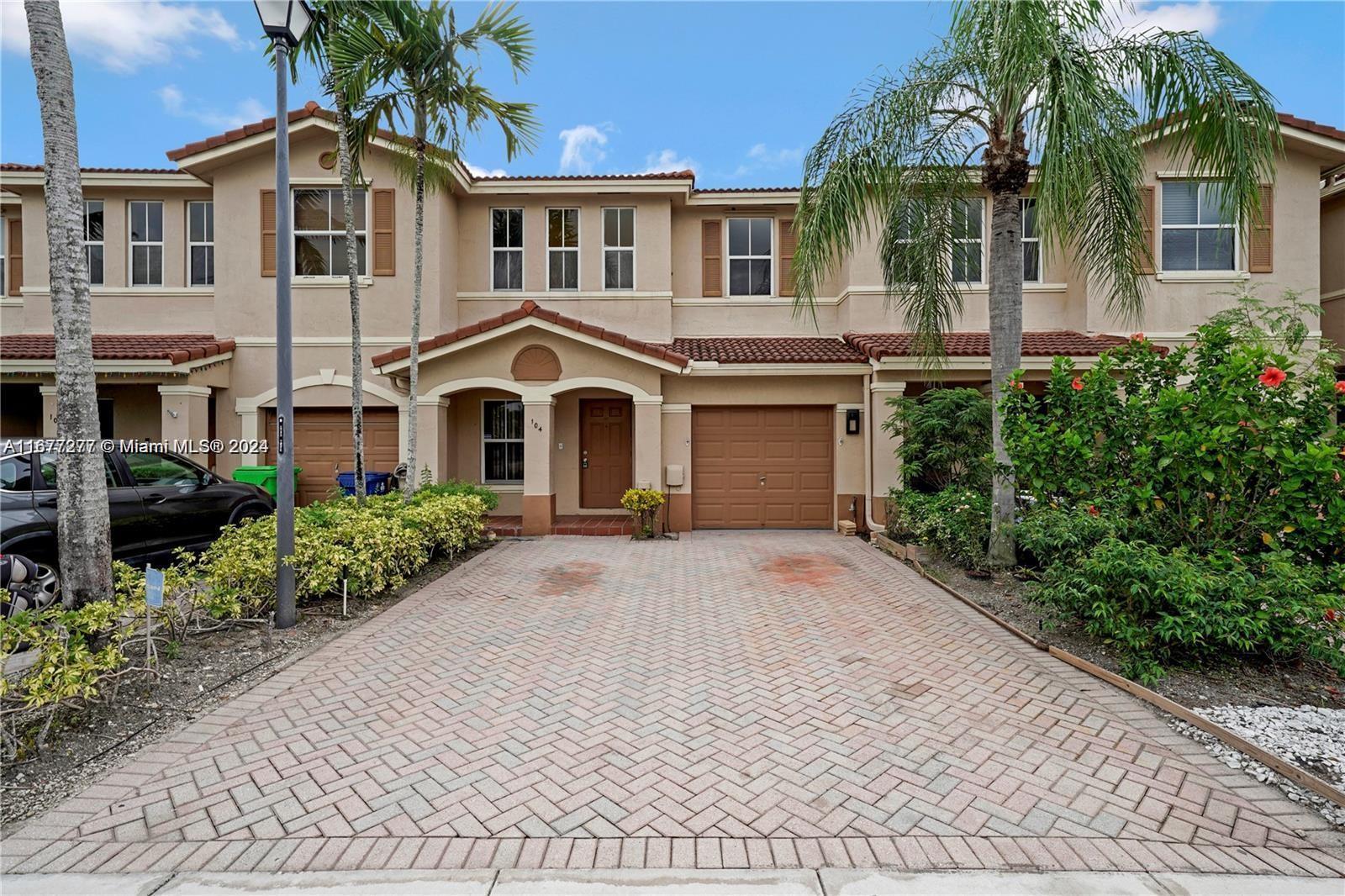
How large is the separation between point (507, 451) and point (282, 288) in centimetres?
778

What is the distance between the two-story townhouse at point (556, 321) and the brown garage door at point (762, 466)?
40 millimetres

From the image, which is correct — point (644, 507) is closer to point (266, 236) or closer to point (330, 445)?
point (330, 445)

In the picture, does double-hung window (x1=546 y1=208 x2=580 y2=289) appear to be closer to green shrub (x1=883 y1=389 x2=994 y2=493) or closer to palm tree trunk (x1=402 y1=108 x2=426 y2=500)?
palm tree trunk (x1=402 y1=108 x2=426 y2=500)

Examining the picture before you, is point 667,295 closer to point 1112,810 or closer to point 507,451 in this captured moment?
point 507,451

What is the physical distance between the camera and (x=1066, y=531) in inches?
231

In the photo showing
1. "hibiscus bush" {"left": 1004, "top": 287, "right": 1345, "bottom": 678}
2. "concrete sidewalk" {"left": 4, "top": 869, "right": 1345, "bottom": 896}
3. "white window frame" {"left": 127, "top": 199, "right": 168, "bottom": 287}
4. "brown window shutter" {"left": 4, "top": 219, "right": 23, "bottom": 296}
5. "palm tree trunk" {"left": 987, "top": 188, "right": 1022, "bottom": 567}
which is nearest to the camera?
"concrete sidewalk" {"left": 4, "top": 869, "right": 1345, "bottom": 896}

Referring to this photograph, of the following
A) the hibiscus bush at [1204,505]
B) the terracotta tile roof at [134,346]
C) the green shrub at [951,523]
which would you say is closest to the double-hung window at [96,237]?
the terracotta tile roof at [134,346]

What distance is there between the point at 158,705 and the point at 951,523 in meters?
8.66

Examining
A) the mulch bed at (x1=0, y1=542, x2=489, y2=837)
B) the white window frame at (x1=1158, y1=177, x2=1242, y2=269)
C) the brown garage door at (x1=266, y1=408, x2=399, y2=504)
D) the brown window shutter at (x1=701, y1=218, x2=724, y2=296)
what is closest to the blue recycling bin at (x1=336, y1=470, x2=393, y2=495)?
the brown garage door at (x1=266, y1=408, x2=399, y2=504)

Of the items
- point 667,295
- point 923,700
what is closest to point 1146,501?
point 923,700

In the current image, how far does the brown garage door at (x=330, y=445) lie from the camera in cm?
1273

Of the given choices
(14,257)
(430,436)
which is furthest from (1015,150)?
(14,257)

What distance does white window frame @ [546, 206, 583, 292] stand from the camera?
13.7 meters

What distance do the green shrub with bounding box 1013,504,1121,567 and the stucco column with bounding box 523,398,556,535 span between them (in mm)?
7810
